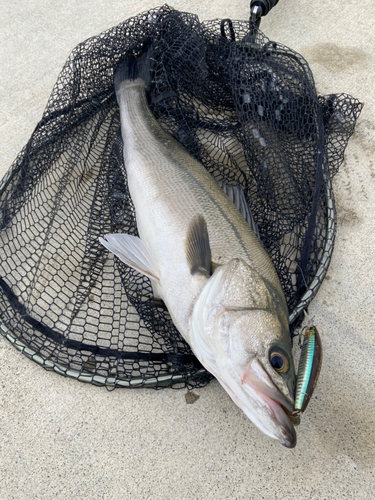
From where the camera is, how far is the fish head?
122 centimetres

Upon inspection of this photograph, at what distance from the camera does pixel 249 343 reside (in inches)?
52.9

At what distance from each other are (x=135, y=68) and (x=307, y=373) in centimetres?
210

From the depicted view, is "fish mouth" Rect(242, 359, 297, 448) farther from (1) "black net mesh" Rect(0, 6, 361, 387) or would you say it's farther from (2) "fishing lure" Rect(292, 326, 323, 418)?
(1) "black net mesh" Rect(0, 6, 361, 387)

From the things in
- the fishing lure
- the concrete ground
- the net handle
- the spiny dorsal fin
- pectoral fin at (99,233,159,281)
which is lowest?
the concrete ground

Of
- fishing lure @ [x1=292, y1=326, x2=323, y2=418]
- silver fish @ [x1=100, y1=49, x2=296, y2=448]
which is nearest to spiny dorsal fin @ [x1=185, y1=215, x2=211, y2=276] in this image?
silver fish @ [x1=100, y1=49, x2=296, y2=448]

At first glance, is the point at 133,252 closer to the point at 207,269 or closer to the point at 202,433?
the point at 207,269

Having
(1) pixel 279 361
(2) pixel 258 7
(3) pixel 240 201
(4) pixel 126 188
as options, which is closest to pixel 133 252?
(4) pixel 126 188

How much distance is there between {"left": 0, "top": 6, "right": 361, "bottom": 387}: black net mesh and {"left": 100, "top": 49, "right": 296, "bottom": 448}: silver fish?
0.20 m

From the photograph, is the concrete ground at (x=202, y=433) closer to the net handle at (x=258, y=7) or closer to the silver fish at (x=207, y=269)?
the silver fish at (x=207, y=269)

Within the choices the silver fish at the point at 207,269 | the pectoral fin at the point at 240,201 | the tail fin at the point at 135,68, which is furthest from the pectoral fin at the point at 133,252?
the tail fin at the point at 135,68

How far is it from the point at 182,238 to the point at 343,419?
114 cm

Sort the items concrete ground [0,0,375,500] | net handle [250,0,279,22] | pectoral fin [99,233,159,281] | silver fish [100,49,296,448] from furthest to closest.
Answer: net handle [250,0,279,22], pectoral fin [99,233,159,281], concrete ground [0,0,375,500], silver fish [100,49,296,448]

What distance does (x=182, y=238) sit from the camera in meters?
1.75

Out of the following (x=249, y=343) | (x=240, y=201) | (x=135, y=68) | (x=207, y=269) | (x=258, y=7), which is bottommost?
(x=249, y=343)
